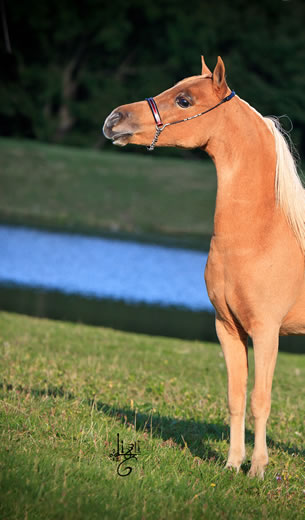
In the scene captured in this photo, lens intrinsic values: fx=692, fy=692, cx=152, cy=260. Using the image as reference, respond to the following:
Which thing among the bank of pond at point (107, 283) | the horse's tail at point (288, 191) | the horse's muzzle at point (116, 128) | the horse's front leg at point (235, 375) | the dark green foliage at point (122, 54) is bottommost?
the bank of pond at point (107, 283)

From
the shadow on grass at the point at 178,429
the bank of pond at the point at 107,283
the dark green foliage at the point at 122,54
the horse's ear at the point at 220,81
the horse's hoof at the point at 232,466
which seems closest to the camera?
the horse's ear at the point at 220,81

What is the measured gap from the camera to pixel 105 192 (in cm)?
3447

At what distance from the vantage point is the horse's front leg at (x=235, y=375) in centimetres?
Result: 480

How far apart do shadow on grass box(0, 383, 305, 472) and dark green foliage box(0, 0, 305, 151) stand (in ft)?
131

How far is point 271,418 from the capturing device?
6.91 m

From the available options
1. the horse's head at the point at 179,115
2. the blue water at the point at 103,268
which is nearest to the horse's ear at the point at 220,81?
the horse's head at the point at 179,115

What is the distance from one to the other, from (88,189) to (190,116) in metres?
30.3

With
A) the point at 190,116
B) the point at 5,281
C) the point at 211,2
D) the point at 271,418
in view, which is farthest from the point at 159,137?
the point at 211,2

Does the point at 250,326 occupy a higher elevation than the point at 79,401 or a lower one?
higher

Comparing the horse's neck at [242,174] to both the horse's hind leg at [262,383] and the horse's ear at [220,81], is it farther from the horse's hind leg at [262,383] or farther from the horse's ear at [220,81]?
the horse's hind leg at [262,383]

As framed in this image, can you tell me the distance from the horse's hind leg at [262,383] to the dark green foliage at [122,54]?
4122 centimetres

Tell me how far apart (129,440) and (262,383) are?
3.30 ft

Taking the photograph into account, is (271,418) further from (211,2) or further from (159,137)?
(211,2)

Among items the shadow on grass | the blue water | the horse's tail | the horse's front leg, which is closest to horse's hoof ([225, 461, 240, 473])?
the horse's front leg
